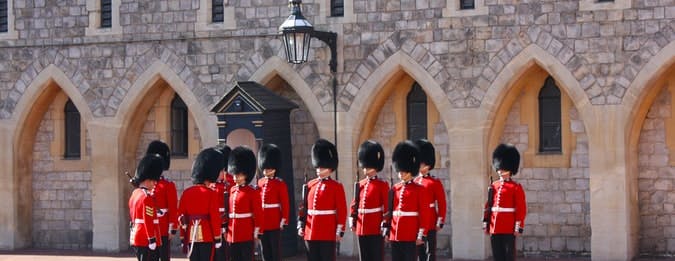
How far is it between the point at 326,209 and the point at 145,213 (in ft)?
5.45

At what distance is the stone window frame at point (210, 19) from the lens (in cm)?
1844

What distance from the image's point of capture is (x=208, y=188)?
1370 cm

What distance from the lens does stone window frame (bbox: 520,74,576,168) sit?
1705 centimetres

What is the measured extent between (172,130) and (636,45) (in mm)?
6191

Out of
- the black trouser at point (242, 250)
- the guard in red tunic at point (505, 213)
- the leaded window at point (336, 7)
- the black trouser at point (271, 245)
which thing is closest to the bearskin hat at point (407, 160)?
the guard in red tunic at point (505, 213)

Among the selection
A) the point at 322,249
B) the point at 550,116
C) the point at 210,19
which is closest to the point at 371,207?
the point at 322,249

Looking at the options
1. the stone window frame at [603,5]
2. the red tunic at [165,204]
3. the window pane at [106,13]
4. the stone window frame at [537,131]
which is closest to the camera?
the red tunic at [165,204]

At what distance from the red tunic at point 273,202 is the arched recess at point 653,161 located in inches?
166

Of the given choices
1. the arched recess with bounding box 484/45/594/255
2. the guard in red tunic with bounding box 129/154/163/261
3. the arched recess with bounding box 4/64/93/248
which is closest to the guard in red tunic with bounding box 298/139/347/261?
the guard in red tunic with bounding box 129/154/163/261

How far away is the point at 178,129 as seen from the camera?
19422mm

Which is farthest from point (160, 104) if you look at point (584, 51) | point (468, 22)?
point (584, 51)

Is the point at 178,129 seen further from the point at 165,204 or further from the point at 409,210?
the point at 409,210

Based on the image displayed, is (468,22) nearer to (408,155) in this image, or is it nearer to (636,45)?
(636,45)

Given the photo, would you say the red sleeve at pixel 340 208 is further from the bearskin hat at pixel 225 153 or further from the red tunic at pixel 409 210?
the bearskin hat at pixel 225 153
